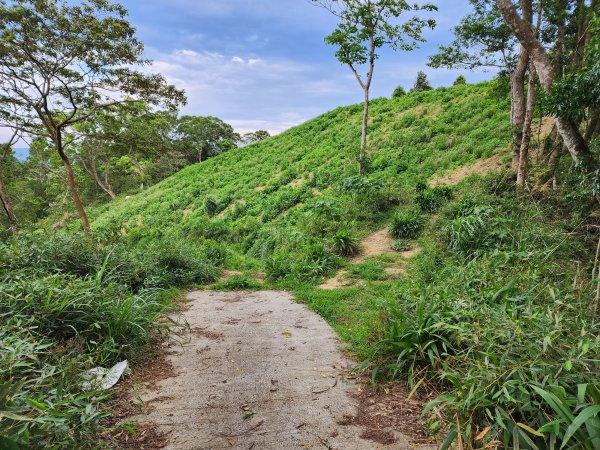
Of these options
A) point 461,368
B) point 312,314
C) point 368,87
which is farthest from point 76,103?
point 461,368

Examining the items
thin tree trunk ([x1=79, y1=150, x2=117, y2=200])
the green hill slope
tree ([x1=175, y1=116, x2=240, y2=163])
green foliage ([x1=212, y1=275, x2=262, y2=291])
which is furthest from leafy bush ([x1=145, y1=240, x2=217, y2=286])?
tree ([x1=175, y1=116, x2=240, y2=163])

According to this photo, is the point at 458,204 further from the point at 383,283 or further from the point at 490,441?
the point at 490,441

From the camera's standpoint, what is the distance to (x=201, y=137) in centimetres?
4206

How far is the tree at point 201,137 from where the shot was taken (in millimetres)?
41031

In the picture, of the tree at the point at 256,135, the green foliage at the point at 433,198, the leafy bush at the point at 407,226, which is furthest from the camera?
the tree at the point at 256,135

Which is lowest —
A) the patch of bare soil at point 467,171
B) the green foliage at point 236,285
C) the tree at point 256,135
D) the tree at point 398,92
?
the green foliage at point 236,285

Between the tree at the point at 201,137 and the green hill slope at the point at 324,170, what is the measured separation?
65.5ft

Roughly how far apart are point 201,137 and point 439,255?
39.7 m

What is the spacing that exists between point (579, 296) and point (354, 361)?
234 cm

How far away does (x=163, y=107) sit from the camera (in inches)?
468

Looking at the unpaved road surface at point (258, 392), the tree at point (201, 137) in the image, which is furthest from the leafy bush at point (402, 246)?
the tree at point (201, 137)

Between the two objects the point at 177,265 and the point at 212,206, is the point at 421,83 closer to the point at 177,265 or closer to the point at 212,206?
the point at 212,206

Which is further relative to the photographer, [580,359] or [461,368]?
[461,368]

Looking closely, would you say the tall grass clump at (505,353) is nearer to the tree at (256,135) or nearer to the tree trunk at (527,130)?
the tree trunk at (527,130)
